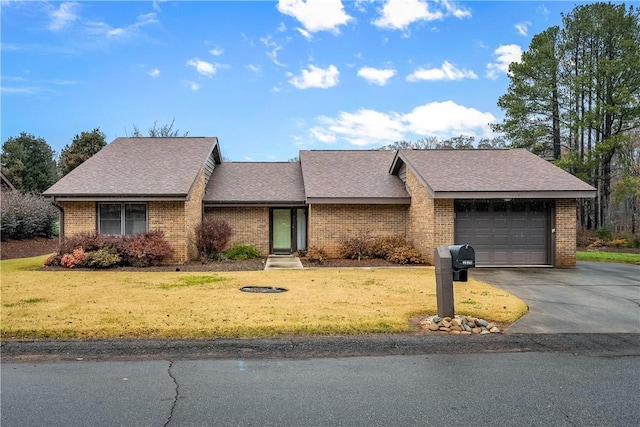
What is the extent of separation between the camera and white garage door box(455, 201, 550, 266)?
14.9m

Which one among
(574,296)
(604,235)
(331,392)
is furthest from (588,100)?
(331,392)

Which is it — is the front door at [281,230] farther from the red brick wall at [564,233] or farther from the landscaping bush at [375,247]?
the red brick wall at [564,233]

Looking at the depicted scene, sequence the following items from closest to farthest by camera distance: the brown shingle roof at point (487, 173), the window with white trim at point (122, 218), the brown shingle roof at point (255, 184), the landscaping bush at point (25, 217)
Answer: the brown shingle roof at point (487, 173)
the window with white trim at point (122, 218)
the brown shingle roof at point (255, 184)
the landscaping bush at point (25, 217)

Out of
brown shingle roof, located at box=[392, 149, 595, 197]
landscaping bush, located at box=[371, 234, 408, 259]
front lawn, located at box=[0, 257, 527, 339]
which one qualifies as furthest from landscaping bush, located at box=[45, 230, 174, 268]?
brown shingle roof, located at box=[392, 149, 595, 197]

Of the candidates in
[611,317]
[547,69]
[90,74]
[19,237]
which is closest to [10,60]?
[90,74]

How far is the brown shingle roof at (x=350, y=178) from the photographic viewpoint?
1666 centimetres

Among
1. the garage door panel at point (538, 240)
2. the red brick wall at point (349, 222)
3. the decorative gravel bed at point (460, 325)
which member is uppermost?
the red brick wall at point (349, 222)

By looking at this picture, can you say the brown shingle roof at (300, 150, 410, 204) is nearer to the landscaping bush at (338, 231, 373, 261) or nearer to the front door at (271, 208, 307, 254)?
the landscaping bush at (338, 231, 373, 261)

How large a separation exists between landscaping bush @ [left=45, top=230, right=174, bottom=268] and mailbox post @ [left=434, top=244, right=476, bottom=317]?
10.5m

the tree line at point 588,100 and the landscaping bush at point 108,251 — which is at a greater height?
the tree line at point 588,100

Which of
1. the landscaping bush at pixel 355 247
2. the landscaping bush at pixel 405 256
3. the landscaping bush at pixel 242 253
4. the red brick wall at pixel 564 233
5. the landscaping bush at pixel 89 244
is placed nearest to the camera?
the landscaping bush at pixel 89 244

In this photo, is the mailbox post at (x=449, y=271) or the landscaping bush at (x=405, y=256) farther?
the landscaping bush at (x=405, y=256)

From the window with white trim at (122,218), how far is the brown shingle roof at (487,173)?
10.3m

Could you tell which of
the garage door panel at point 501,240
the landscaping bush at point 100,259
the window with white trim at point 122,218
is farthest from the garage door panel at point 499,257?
the landscaping bush at point 100,259
